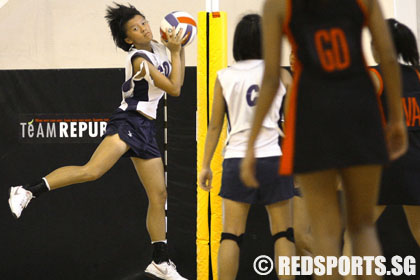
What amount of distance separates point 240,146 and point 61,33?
8.62 ft

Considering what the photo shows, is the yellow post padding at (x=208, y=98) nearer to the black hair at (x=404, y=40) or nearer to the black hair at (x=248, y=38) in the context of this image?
the black hair at (x=248, y=38)

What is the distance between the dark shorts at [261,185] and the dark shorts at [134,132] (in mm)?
1186

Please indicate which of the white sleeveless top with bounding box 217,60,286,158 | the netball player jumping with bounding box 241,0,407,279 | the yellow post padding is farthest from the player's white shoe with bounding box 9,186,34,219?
the netball player jumping with bounding box 241,0,407,279

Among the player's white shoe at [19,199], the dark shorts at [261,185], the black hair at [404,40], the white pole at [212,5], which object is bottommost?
the player's white shoe at [19,199]

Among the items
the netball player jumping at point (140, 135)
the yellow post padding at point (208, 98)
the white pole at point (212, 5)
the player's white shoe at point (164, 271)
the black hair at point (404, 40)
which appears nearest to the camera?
the black hair at point (404, 40)

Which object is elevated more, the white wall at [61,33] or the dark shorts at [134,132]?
the white wall at [61,33]

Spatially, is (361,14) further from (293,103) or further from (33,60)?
(33,60)

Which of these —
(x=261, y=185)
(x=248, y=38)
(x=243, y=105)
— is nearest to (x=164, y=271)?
(x=261, y=185)

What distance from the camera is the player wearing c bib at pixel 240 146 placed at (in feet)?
11.8

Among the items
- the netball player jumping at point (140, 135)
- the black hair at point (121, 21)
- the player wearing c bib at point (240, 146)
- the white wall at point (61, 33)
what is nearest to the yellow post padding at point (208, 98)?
the netball player jumping at point (140, 135)

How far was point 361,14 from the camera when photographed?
224 centimetres

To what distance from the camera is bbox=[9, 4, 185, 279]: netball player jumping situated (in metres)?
4.65

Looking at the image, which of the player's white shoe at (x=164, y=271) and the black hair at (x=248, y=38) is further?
the player's white shoe at (x=164, y=271)

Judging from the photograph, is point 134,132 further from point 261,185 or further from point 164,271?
point 261,185
